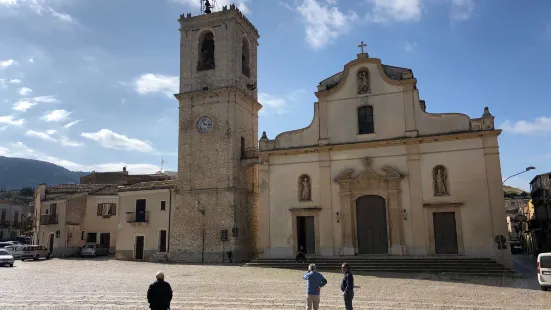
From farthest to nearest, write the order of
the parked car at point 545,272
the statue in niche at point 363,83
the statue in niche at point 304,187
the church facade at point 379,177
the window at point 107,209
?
1. the window at point 107,209
2. the statue in niche at point 304,187
3. the statue in niche at point 363,83
4. the church facade at point 379,177
5. the parked car at point 545,272

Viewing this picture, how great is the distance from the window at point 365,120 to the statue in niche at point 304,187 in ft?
14.3

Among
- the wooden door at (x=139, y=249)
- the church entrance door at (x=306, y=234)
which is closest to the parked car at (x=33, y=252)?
the wooden door at (x=139, y=249)

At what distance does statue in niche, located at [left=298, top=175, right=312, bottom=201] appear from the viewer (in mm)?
28656

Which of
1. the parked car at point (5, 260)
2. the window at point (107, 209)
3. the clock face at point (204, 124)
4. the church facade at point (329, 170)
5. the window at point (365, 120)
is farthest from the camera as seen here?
the window at point (107, 209)

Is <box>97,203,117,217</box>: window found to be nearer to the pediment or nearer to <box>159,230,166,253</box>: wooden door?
<box>159,230,166,253</box>: wooden door

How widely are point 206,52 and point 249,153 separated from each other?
27.2 feet

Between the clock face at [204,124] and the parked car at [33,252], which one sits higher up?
the clock face at [204,124]

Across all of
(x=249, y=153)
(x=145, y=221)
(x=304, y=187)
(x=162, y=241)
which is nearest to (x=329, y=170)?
(x=304, y=187)

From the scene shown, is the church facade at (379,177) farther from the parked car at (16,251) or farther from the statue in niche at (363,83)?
the parked car at (16,251)

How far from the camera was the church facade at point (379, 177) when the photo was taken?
25.2 m

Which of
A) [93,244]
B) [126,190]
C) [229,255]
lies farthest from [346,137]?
[93,244]

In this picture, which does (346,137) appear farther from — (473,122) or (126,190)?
(126,190)

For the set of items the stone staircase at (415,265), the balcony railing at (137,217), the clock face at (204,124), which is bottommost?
the stone staircase at (415,265)

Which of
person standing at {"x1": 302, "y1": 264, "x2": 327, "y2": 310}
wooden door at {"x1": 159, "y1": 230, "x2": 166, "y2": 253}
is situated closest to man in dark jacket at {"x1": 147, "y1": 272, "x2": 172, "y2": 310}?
person standing at {"x1": 302, "y1": 264, "x2": 327, "y2": 310}
